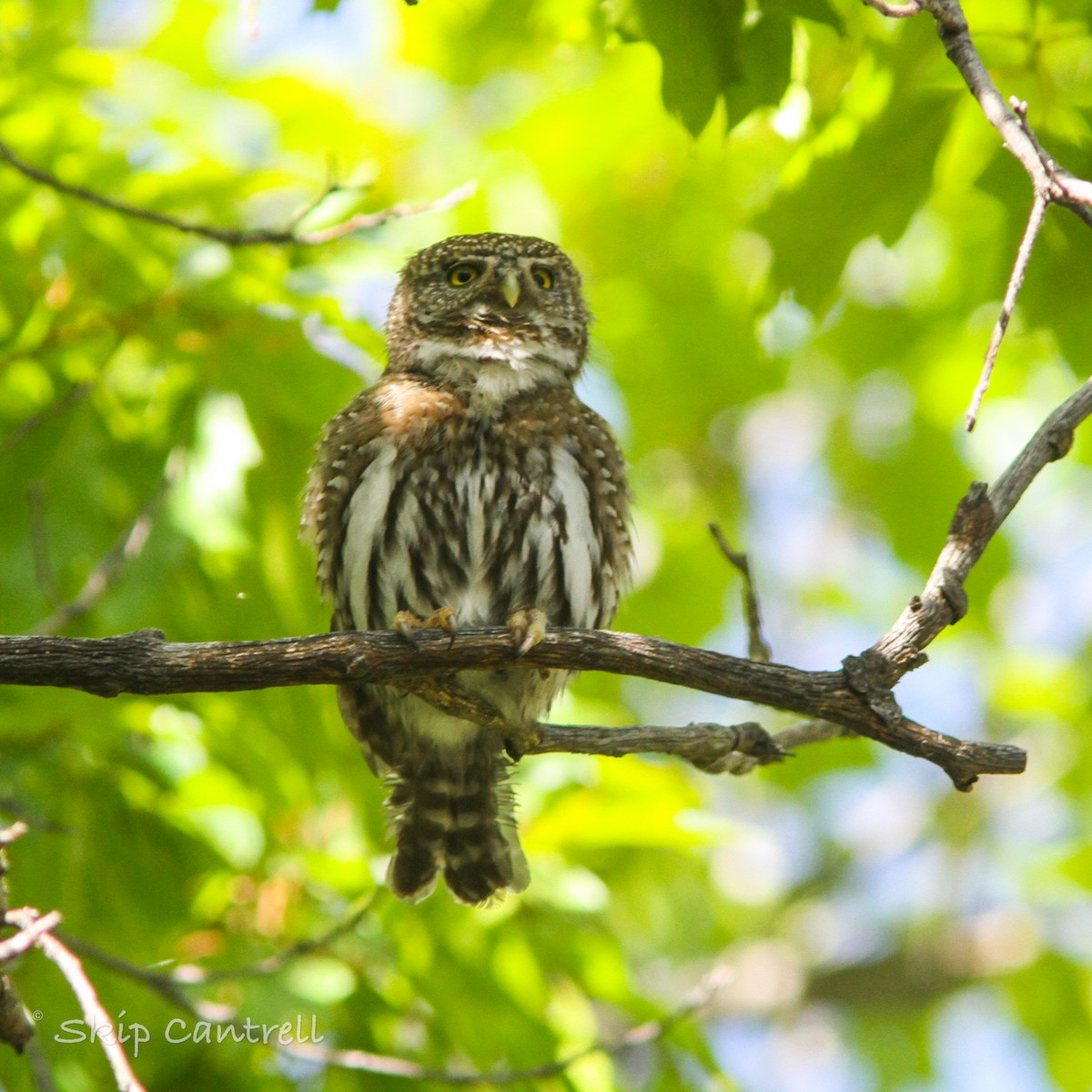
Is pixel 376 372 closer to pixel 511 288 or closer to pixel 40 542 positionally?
pixel 511 288

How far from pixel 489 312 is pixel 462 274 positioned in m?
0.25

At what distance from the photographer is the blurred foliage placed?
3549mm

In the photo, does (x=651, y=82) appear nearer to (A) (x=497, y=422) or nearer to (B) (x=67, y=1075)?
(A) (x=497, y=422)

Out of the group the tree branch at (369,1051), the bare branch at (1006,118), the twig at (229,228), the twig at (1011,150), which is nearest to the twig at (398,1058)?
the tree branch at (369,1051)

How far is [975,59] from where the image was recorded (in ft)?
9.04

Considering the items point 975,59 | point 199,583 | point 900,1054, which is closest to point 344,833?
point 199,583

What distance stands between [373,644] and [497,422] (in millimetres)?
1479

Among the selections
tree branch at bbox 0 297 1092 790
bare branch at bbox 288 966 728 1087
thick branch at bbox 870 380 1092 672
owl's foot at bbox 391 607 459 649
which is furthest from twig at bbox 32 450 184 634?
thick branch at bbox 870 380 1092 672

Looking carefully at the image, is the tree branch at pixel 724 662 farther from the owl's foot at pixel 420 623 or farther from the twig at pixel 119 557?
the twig at pixel 119 557

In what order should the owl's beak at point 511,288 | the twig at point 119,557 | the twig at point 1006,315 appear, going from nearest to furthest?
the twig at point 1006,315 < the twig at point 119,557 < the owl's beak at point 511,288

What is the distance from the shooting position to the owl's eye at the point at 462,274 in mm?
4859

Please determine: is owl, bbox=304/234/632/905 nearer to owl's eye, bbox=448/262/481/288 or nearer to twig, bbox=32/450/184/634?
owl's eye, bbox=448/262/481/288

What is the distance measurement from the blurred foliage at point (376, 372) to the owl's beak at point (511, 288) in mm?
577

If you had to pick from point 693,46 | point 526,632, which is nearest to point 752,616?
point 526,632
